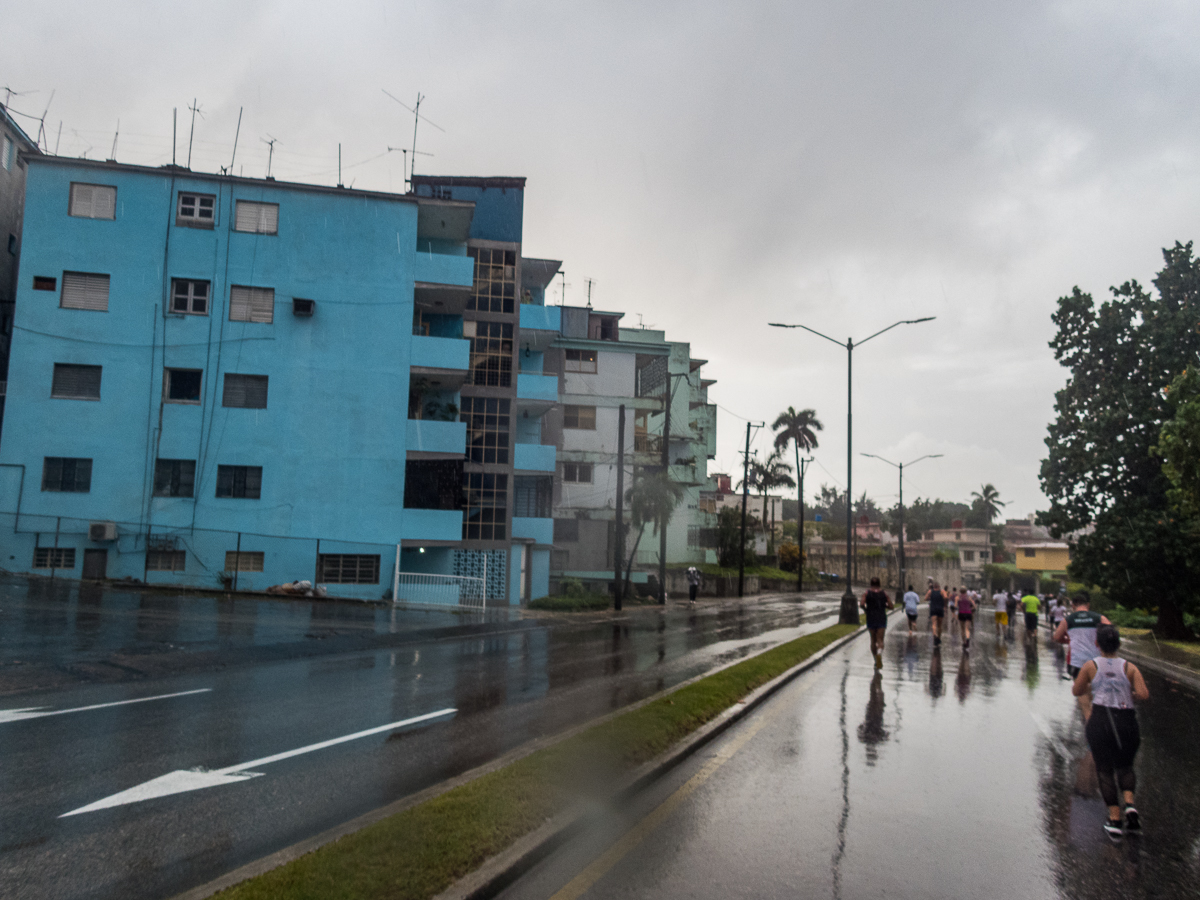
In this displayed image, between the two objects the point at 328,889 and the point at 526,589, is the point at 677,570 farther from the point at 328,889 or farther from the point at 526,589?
the point at 328,889

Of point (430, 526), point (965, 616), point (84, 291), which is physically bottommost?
point (965, 616)

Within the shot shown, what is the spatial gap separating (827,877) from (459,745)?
4.32m

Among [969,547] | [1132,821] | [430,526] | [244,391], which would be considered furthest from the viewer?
[969,547]

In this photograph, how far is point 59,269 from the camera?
28984 mm

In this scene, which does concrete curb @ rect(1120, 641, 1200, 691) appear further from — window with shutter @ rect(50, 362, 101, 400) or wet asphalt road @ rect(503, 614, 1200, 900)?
window with shutter @ rect(50, 362, 101, 400)

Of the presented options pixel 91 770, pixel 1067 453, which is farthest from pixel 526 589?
pixel 91 770

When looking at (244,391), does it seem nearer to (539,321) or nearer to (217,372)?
(217,372)

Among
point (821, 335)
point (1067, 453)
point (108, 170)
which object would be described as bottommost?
point (1067, 453)

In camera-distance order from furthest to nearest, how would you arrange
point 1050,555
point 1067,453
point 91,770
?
point 1050,555 < point 1067,453 < point 91,770

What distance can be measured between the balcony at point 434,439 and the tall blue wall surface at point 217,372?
1.62ft

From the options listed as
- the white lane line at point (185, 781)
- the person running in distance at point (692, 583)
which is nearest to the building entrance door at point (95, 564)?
the white lane line at point (185, 781)

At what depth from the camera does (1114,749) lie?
674 cm

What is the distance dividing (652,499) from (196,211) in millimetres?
22404

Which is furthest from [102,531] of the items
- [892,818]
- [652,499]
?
[892,818]
